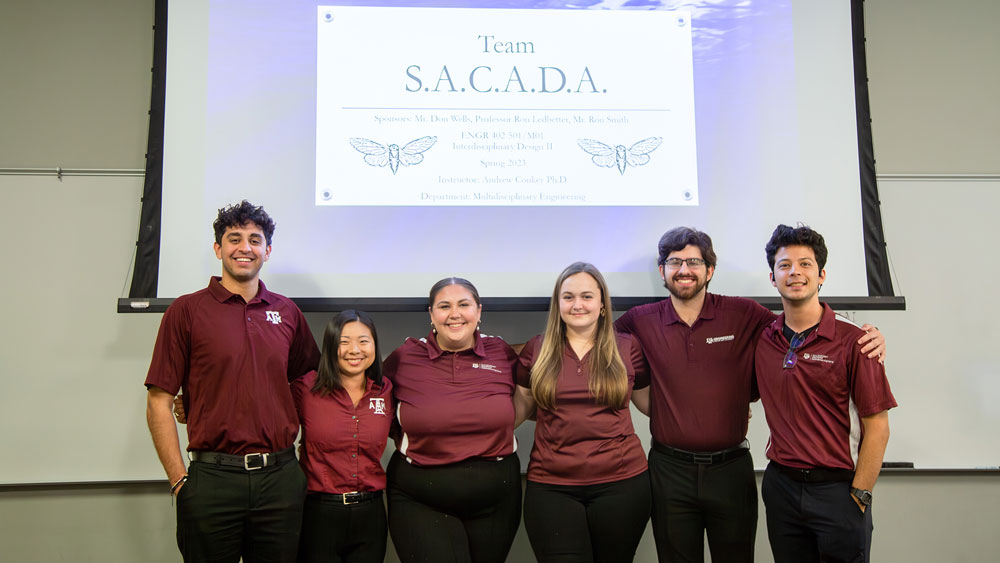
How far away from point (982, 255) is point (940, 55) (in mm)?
1114

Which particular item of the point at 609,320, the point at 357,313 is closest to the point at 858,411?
the point at 609,320

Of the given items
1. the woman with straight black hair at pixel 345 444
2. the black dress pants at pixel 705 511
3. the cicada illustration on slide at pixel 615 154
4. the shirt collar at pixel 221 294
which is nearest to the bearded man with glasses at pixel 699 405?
the black dress pants at pixel 705 511

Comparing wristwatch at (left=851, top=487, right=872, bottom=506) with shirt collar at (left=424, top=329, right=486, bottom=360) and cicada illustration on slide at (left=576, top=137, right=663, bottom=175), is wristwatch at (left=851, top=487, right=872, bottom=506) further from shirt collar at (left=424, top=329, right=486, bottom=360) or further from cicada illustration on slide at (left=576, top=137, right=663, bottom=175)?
cicada illustration on slide at (left=576, top=137, right=663, bottom=175)

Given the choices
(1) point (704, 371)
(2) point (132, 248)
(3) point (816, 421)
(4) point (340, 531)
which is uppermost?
(2) point (132, 248)

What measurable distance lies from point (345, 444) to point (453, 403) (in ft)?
1.34

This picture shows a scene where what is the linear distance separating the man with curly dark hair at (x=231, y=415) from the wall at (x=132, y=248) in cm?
76

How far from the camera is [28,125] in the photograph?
2.90 m

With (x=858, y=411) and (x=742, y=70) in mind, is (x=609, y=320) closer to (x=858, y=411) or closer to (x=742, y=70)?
(x=858, y=411)

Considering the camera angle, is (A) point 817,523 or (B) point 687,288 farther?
(B) point 687,288

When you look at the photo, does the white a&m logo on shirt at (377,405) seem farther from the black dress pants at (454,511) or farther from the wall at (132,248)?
the wall at (132,248)

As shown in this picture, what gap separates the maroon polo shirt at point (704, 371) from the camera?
84.1 inches

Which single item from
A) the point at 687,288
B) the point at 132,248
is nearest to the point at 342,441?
the point at 687,288

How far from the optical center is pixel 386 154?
265 centimetres

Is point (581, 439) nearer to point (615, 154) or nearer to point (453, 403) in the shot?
point (453, 403)
